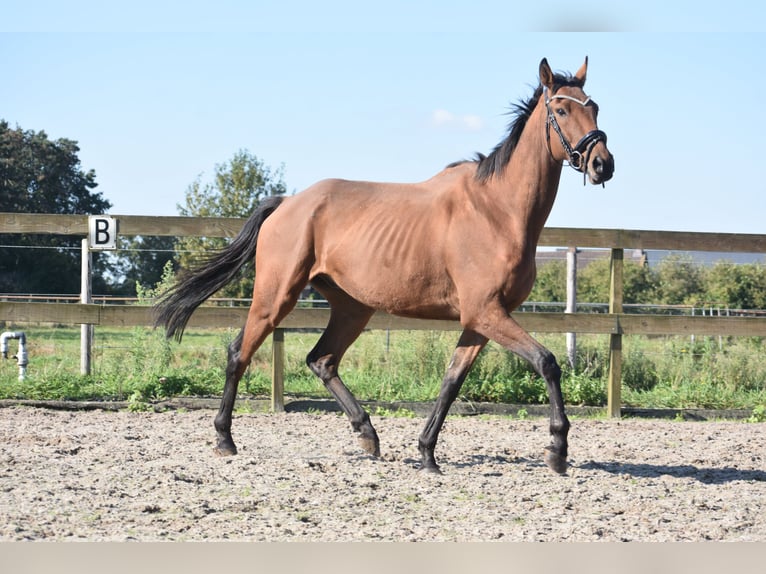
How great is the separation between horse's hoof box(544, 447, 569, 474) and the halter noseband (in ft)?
5.29

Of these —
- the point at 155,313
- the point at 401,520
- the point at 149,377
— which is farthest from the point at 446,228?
the point at 149,377

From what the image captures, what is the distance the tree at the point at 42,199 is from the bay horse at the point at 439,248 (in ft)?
77.1

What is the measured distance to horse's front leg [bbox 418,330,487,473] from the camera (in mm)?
4973

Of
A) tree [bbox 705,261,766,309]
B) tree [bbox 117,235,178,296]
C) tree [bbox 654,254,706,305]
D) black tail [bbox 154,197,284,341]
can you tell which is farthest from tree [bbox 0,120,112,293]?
black tail [bbox 154,197,284,341]

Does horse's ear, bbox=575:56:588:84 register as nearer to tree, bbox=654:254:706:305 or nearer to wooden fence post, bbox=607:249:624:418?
wooden fence post, bbox=607:249:624:418

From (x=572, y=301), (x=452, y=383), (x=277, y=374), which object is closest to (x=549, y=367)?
(x=452, y=383)

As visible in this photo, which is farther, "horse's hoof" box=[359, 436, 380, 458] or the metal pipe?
the metal pipe

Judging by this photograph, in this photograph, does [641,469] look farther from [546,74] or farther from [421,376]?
[421,376]

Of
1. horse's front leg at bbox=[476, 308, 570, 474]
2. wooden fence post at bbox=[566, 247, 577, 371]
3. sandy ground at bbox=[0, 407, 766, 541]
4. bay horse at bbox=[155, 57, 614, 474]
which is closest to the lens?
sandy ground at bbox=[0, 407, 766, 541]

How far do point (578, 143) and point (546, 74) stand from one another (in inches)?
22.3

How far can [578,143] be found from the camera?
4.63 meters

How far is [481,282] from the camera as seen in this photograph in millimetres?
4789

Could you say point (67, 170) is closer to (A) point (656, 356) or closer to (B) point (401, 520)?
(A) point (656, 356)

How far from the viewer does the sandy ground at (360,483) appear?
138 inches
